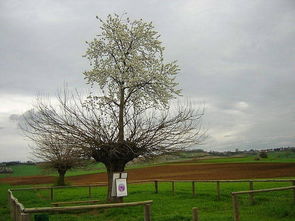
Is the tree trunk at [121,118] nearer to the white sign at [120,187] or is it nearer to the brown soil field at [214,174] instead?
the white sign at [120,187]

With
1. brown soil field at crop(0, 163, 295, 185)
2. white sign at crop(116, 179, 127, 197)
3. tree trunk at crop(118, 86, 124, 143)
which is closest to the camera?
white sign at crop(116, 179, 127, 197)

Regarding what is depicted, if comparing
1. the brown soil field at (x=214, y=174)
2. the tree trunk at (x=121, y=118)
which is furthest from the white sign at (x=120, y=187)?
the brown soil field at (x=214, y=174)

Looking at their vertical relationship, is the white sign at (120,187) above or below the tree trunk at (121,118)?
below

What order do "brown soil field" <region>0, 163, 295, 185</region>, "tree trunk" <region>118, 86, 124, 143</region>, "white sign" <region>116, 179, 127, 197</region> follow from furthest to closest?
"brown soil field" <region>0, 163, 295, 185</region> → "tree trunk" <region>118, 86, 124, 143</region> → "white sign" <region>116, 179, 127, 197</region>

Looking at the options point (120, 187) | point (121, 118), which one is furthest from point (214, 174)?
point (120, 187)

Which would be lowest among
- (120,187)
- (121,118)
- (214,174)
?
(214,174)

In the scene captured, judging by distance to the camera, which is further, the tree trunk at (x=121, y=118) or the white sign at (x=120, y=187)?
the tree trunk at (x=121, y=118)

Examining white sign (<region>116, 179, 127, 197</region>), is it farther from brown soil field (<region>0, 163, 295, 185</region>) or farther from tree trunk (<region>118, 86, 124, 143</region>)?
brown soil field (<region>0, 163, 295, 185</region>)

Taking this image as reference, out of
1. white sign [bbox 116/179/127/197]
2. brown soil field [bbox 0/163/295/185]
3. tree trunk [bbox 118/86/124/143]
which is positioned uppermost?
tree trunk [bbox 118/86/124/143]

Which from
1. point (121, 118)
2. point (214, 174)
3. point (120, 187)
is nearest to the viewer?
point (120, 187)

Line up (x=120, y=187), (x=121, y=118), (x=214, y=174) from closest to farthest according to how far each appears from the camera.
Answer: (x=120, y=187)
(x=121, y=118)
(x=214, y=174)

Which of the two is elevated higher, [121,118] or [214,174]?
[121,118]

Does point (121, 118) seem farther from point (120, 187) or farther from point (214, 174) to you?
point (214, 174)

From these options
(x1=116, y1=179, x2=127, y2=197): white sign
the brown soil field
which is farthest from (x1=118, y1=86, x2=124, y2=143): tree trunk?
the brown soil field
